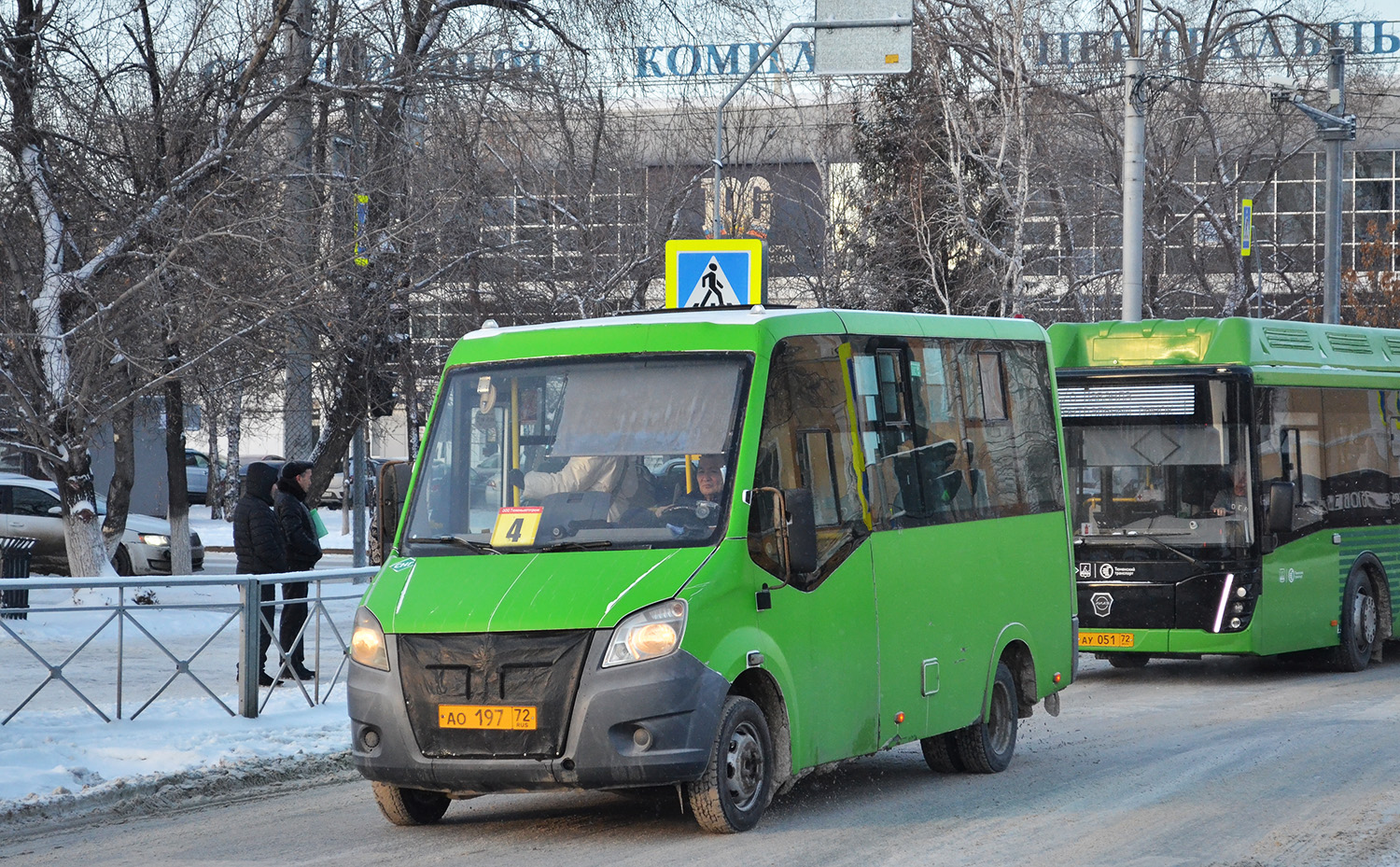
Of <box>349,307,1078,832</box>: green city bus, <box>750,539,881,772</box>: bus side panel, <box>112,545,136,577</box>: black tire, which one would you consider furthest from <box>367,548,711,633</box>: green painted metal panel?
<box>112,545,136,577</box>: black tire

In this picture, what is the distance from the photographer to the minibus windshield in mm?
7914

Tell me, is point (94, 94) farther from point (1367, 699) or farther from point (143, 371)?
point (1367, 699)

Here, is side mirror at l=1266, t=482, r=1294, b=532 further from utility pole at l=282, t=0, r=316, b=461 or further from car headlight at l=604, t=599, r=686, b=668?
utility pole at l=282, t=0, r=316, b=461

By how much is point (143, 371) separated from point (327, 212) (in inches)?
101

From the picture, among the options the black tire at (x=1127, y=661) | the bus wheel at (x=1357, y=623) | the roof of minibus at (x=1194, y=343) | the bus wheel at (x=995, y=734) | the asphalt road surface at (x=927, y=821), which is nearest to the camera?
the asphalt road surface at (x=927, y=821)

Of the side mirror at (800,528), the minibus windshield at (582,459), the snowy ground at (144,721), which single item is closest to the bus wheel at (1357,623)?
the snowy ground at (144,721)

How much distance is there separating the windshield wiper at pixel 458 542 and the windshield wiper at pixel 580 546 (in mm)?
275

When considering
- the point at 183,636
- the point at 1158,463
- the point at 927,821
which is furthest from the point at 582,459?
the point at 1158,463

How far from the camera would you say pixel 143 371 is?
706 inches

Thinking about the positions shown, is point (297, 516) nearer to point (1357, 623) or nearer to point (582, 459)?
point (582, 459)

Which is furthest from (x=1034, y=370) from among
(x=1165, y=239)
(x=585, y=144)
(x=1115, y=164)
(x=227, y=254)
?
(x=1165, y=239)

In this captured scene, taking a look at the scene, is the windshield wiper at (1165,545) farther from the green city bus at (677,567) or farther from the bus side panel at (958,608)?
the green city bus at (677,567)

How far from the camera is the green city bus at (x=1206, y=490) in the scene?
47.8ft

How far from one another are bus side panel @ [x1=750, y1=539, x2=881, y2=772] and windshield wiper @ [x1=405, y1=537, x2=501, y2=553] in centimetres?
124
